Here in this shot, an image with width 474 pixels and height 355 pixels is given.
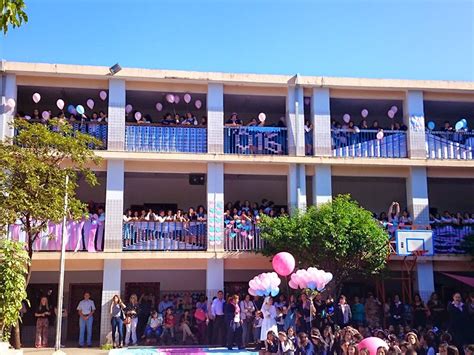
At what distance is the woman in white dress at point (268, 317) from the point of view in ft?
44.8

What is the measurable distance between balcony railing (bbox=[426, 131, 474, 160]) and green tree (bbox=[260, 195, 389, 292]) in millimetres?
3635

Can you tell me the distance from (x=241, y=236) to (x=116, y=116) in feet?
15.6

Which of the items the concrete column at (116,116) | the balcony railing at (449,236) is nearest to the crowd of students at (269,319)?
the balcony railing at (449,236)

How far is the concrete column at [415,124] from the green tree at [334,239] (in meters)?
3.17

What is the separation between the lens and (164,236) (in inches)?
638

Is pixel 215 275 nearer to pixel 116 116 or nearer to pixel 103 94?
pixel 116 116

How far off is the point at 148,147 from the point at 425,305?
8399 millimetres

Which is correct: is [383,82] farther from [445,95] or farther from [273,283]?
[273,283]

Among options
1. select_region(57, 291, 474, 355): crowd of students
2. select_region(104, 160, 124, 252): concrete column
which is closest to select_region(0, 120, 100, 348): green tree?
select_region(104, 160, 124, 252): concrete column

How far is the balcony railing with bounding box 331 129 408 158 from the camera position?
56.8 ft

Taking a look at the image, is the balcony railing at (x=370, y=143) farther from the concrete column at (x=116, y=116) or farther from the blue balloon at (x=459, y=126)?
the concrete column at (x=116, y=116)

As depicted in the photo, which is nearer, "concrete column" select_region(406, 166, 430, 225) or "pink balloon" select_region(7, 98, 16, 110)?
"pink balloon" select_region(7, 98, 16, 110)

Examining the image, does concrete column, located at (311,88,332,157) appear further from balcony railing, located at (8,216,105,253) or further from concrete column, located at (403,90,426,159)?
balcony railing, located at (8,216,105,253)

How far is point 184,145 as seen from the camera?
16734mm
